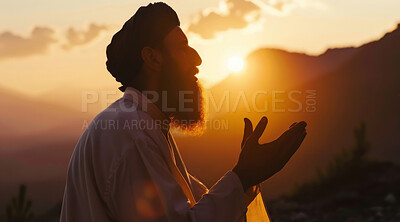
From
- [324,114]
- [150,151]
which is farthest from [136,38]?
[324,114]

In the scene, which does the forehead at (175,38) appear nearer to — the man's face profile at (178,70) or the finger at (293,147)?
the man's face profile at (178,70)

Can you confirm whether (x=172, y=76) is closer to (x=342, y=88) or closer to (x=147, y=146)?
(x=147, y=146)

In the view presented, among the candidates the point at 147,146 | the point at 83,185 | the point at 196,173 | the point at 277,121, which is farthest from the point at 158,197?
the point at 277,121

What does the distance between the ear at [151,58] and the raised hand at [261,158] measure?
62 centimetres

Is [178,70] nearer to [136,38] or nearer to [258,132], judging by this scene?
[136,38]

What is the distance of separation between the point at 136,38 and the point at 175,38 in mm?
209

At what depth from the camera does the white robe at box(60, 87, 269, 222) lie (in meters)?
2.28

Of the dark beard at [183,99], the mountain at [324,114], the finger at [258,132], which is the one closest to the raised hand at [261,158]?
the finger at [258,132]

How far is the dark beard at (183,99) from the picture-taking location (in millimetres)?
2811

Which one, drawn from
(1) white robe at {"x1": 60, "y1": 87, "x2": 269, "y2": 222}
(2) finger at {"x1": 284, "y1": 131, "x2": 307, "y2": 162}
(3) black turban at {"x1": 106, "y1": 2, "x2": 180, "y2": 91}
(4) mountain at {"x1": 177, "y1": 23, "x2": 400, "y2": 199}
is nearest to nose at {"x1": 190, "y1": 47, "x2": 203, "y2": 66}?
(3) black turban at {"x1": 106, "y1": 2, "x2": 180, "y2": 91}

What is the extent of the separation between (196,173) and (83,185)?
17.3 metres

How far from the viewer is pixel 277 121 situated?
2086 centimetres

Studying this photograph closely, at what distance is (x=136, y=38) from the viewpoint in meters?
2.78

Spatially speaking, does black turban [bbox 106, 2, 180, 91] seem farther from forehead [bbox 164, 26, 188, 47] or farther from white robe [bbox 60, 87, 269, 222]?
Answer: white robe [bbox 60, 87, 269, 222]
